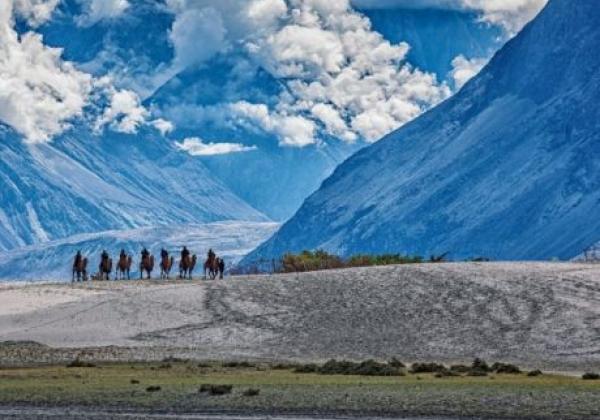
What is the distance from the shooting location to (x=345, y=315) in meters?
77.9

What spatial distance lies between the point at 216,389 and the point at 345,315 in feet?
96.6

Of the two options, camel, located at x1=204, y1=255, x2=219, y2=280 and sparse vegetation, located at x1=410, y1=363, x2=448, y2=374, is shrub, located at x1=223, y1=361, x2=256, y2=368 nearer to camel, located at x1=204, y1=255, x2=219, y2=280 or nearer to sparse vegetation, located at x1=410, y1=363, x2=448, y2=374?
sparse vegetation, located at x1=410, y1=363, x2=448, y2=374

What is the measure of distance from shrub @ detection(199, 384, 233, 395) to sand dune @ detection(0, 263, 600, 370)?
1812 cm

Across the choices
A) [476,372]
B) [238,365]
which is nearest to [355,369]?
[476,372]

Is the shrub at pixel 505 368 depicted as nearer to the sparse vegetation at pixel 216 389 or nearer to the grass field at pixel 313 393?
the grass field at pixel 313 393

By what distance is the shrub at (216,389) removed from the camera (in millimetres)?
48906

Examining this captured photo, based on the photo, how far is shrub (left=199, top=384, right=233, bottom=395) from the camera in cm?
4891

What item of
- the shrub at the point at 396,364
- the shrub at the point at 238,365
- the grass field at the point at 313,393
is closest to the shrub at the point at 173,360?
the shrub at the point at 238,365

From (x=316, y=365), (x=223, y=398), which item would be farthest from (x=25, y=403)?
(x=316, y=365)

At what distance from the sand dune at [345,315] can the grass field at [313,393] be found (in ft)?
36.7

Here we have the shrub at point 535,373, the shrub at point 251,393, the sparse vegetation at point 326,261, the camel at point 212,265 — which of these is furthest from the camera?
the sparse vegetation at point 326,261

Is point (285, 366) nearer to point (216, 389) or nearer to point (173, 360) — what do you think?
point (173, 360)

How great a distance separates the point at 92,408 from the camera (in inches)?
1817

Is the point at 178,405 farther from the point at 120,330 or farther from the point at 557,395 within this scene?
the point at 120,330
